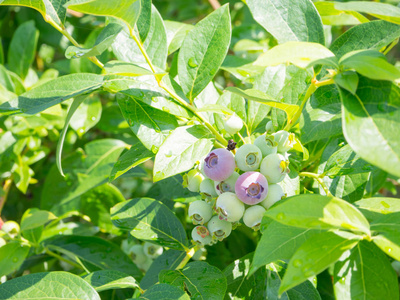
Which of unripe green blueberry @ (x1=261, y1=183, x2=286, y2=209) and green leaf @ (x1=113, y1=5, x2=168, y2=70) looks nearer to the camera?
unripe green blueberry @ (x1=261, y1=183, x2=286, y2=209)

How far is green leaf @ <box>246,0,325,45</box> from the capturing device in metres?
0.81

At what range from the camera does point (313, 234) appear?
2.25ft

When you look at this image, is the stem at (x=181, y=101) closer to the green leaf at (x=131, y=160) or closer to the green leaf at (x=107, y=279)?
the green leaf at (x=131, y=160)

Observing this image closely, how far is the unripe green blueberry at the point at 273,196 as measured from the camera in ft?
2.63

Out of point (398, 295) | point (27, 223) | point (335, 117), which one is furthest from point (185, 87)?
point (27, 223)

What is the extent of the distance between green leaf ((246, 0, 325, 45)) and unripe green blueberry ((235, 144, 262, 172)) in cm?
23

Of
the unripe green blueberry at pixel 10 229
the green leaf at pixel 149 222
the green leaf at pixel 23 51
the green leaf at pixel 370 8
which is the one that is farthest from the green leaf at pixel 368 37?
the green leaf at pixel 23 51

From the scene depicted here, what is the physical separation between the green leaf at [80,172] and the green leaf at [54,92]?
21.9 inches

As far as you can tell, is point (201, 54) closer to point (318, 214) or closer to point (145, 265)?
point (318, 214)

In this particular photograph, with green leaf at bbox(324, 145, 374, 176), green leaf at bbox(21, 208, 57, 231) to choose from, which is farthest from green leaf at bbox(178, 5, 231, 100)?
green leaf at bbox(21, 208, 57, 231)

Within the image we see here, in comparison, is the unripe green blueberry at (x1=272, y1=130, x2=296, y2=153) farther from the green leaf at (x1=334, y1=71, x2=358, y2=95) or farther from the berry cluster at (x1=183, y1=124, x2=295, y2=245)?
the green leaf at (x1=334, y1=71, x2=358, y2=95)

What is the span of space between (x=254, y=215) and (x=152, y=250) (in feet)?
2.08

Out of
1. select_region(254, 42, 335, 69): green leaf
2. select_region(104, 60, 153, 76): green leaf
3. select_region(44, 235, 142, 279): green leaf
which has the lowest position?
select_region(44, 235, 142, 279): green leaf

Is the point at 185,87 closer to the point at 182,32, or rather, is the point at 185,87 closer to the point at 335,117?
the point at 335,117
